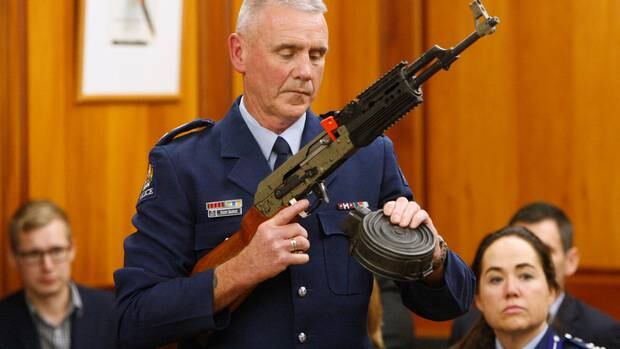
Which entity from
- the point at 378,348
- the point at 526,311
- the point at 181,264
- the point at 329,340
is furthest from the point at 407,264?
the point at 378,348

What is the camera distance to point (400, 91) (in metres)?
1.98

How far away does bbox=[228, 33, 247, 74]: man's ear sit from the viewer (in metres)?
2.29

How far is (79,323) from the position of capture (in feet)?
14.7

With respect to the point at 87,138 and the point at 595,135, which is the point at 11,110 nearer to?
the point at 87,138

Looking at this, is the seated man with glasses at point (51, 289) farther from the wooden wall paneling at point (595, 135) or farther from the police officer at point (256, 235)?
the police officer at point (256, 235)

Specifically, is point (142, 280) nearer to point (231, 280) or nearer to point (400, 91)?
point (231, 280)

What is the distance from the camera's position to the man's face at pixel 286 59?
2.17m

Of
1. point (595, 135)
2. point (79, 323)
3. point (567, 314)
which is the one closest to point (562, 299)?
point (567, 314)

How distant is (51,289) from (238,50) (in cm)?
244

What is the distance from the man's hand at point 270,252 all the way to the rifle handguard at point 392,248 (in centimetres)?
10

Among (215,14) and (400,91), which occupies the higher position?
(215,14)

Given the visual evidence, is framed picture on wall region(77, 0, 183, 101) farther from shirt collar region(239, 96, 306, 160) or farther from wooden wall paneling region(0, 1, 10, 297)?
shirt collar region(239, 96, 306, 160)

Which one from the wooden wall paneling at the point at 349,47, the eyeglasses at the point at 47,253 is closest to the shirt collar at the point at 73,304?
the eyeglasses at the point at 47,253

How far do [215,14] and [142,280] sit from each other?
2.78m
